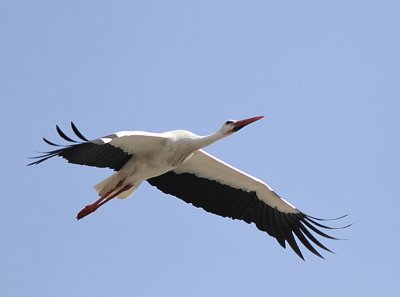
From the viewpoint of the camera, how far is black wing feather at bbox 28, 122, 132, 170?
1091 centimetres

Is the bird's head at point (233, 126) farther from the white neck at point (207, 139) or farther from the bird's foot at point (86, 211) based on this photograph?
the bird's foot at point (86, 211)

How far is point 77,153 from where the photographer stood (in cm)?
1120

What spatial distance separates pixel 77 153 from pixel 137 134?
2.59 ft

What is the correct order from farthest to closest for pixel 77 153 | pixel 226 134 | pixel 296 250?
pixel 296 250 < pixel 226 134 < pixel 77 153

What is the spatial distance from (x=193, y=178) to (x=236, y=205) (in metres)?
0.69

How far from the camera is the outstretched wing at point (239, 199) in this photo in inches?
513

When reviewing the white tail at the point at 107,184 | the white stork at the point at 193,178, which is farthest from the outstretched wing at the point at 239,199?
the white tail at the point at 107,184

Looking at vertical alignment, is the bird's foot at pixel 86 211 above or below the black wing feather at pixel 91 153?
below

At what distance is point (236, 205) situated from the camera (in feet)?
43.2

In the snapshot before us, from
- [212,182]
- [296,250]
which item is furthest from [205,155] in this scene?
[296,250]

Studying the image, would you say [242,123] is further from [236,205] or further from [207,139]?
[236,205]

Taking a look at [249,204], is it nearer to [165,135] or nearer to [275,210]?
[275,210]

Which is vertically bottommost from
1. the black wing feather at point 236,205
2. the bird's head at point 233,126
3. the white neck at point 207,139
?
the black wing feather at point 236,205

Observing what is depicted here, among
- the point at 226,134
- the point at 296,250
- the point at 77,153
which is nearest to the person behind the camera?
the point at 77,153
